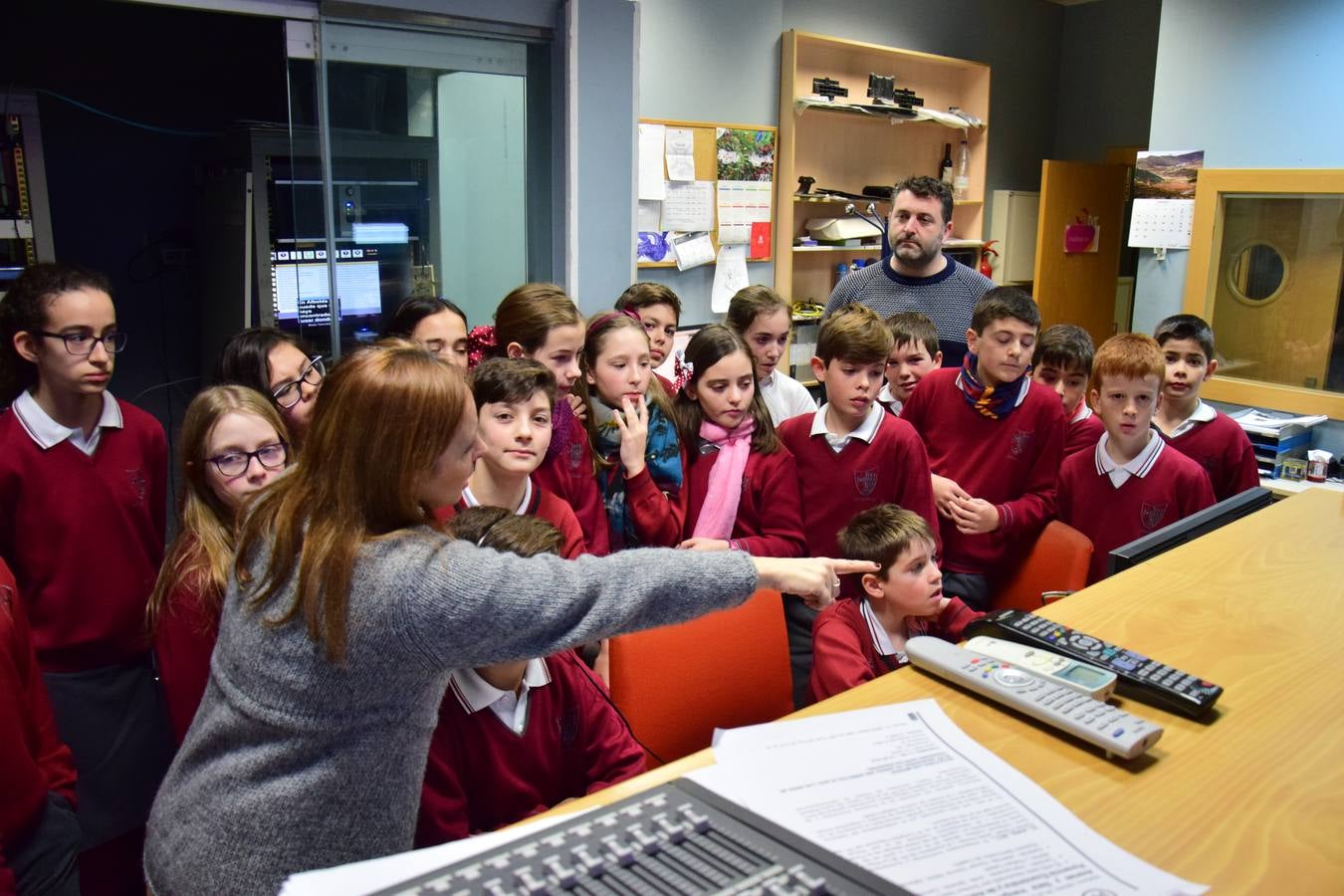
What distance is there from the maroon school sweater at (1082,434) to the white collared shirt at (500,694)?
6.10 ft

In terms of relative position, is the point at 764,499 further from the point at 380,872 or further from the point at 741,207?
the point at 741,207

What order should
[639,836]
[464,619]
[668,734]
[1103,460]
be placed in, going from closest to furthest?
[639,836] → [464,619] → [668,734] → [1103,460]

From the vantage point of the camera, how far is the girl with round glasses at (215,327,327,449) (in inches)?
84.3

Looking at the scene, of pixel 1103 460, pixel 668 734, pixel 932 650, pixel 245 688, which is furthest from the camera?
pixel 1103 460

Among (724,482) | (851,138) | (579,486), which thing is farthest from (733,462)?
(851,138)

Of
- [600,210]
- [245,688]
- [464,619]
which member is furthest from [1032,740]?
[600,210]

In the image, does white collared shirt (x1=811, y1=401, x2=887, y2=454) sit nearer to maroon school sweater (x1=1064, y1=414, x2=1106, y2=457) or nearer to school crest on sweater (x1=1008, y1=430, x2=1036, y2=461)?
school crest on sweater (x1=1008, y1=430, x2=1036, y2=461)

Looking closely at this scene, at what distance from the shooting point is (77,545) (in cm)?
193

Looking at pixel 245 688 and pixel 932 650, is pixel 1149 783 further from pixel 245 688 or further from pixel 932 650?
pixel 245 688

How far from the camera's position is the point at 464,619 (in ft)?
3.04

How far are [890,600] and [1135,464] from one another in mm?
838

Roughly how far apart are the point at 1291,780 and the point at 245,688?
42.4 inches

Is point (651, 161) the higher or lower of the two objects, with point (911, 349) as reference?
higher

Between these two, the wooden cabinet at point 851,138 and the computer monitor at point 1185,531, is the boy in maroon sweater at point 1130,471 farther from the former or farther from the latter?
→ the wooden cabinet at point 851,138
